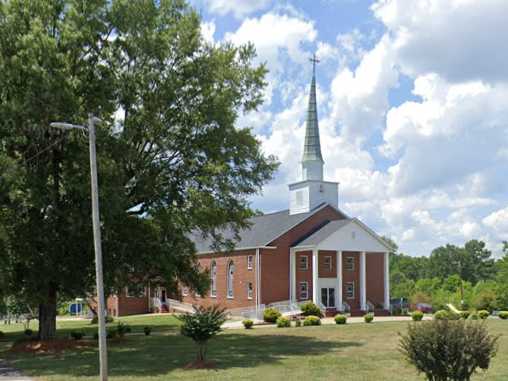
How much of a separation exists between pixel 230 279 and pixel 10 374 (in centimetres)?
3514

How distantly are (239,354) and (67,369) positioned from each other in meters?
6.49

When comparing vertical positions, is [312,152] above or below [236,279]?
above

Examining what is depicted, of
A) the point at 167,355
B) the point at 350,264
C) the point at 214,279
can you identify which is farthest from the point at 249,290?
the point at 167,355

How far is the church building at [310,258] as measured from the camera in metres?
51.3

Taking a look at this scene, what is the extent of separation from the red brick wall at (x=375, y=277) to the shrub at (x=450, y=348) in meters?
41.9

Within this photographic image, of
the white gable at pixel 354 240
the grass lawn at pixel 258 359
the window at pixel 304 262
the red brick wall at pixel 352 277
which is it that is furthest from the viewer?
the red brick wall at pixel 352 277

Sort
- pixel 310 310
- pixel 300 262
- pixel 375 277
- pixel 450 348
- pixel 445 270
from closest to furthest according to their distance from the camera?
pixel 450 348 < pixel 310 310 < pixel 300 262 < pixel 375 277 < pixel 445 270

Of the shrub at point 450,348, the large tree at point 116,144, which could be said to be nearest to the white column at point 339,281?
the large tree at point 116,144

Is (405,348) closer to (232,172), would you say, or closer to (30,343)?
(232,172)

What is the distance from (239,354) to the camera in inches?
971

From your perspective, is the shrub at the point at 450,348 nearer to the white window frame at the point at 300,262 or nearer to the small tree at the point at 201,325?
the small tree at the point at 201,325

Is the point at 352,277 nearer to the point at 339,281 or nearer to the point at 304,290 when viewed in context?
the point at 339,281

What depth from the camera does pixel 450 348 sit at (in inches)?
560

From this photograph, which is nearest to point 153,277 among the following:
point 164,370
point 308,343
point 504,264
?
point 308,343
